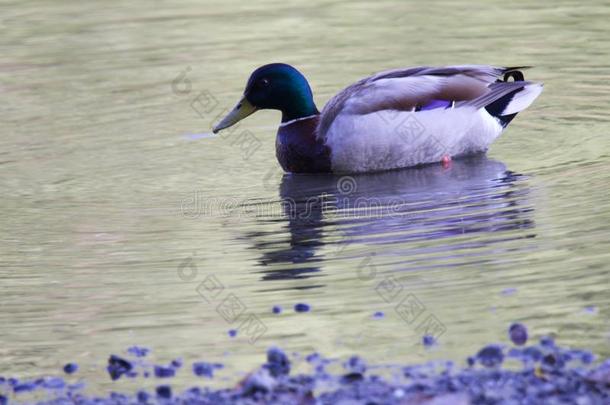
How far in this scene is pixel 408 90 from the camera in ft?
32.7

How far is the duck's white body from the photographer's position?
32.1 feet

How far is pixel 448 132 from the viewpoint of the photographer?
396 inches

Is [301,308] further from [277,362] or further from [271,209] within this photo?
[271,209]

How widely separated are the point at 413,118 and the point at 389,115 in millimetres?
207

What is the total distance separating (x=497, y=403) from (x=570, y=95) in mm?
7057

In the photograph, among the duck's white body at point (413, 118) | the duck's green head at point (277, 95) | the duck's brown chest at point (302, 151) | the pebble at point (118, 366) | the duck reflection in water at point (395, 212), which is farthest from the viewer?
the duck's green head at point (277, 95)

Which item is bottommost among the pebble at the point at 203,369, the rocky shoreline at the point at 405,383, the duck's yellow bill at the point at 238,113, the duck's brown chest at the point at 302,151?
the rocky shoreline at the point at 405,383

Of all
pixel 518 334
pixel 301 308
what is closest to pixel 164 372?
pixel 301 308

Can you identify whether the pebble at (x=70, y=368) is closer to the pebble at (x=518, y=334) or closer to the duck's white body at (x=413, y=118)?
the pebble at (x=518, y=334)

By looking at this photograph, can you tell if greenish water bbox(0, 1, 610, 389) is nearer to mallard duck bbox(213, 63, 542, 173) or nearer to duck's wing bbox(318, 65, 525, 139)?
mallard duck bbox(213, 63, 542, 173)

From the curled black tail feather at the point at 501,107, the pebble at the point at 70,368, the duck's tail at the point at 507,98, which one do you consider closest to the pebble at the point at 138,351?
the pebble at the point at 70,368

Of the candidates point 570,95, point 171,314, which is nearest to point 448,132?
point 570,95

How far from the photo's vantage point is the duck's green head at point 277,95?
33.7ft

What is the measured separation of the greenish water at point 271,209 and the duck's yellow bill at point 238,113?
11.2 inches
